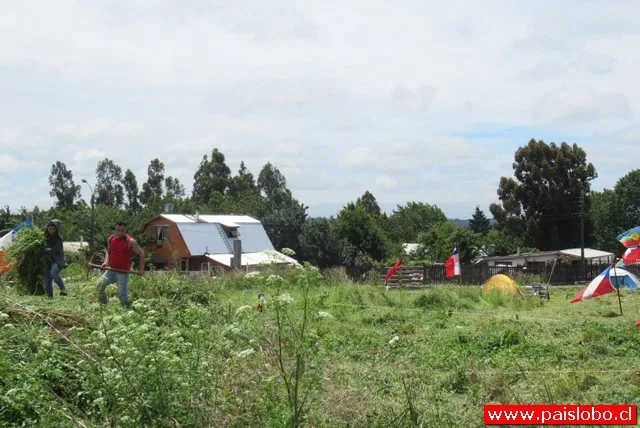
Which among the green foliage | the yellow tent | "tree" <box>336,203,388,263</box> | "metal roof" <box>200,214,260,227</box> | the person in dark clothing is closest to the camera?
the person in dark clothing

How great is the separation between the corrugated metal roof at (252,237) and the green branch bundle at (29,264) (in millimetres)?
40308

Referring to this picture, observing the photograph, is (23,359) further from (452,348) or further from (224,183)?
(224,183)

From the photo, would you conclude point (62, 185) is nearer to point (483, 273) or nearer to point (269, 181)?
point (269, 181)

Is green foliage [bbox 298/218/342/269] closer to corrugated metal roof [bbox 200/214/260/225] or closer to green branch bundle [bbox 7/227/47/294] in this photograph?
corrugated metal roof [bbox 200/214/260/225]

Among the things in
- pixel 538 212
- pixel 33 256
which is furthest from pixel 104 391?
pixel 538 212

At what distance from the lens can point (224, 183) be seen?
9212 cm

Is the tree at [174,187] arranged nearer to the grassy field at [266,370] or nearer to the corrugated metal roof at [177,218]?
the corrugated metal roof at [177,218]

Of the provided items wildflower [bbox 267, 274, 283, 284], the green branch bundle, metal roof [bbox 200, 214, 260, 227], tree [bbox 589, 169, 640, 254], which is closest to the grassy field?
wildflower [bbox 267, 274, 283, 284]

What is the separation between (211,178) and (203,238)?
134 feet

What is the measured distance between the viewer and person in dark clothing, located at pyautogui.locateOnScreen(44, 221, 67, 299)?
1252 cm

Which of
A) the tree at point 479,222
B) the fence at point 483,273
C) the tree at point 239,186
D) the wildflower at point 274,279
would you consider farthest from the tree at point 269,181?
the wildflower at point 274,279

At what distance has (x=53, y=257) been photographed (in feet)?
42.0

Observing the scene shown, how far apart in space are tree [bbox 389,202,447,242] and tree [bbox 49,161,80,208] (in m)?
36.6

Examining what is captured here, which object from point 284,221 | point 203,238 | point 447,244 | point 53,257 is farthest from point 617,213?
point 53,257
